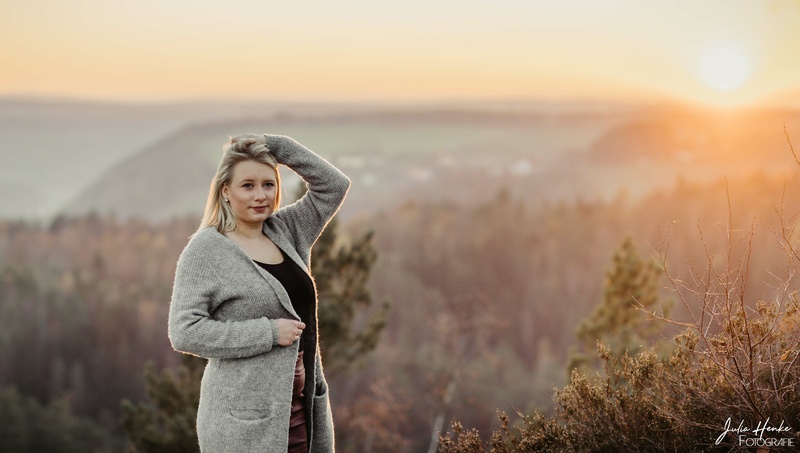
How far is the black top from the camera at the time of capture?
2602 millimetres

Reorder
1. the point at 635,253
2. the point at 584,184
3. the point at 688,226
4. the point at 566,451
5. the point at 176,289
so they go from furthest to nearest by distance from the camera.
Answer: the point at 584,184
the point at 688,226
the point at 635,253
the point at 566,451
the point at 176,289

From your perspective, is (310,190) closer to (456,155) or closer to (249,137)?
(249,137)

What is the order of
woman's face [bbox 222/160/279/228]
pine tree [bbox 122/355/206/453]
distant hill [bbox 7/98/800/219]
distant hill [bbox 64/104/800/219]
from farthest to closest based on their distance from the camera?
1. distant hill [bbox 7/98/800/219]
2. distant hill [bbox 64/104/800/219]
3. pine tree [bbox 122/355/206/453]
4. woman's face [bbox 222/160/279/228]

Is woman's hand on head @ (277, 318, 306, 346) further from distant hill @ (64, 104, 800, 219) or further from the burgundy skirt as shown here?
distant hill @ (64, 104, 800, 219)

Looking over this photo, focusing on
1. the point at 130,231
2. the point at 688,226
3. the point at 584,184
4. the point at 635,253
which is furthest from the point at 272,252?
the point at 584,184

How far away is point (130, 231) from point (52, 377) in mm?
33724

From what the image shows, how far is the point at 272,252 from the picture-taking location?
2.67 m

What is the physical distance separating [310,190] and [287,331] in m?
0.68

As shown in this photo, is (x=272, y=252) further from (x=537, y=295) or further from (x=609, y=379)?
(x=537, y=295)

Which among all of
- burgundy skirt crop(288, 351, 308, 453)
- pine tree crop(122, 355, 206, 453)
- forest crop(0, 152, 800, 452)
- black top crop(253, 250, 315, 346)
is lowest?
forest crop(0, 152, 800, 452)

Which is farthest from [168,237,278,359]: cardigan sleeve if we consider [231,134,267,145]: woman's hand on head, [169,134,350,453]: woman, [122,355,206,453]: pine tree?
[122,355,206,453]: pine tree

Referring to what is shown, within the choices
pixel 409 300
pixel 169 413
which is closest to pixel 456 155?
pixel 409 300

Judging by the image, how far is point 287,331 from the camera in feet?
8.16
